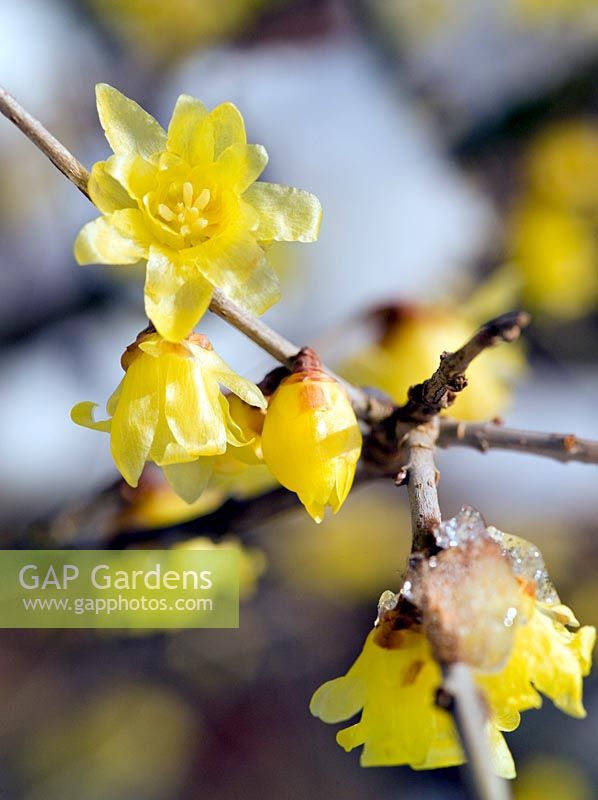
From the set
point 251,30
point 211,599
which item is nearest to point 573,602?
point 211,599

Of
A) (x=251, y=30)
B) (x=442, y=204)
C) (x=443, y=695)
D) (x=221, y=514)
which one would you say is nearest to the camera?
(x=443, y=695)

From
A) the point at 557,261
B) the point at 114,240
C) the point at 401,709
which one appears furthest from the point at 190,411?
the point at 557,261

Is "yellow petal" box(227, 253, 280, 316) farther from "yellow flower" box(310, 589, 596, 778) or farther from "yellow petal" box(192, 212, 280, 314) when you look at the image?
"yellow flower" box(310, 589, 596, 778)

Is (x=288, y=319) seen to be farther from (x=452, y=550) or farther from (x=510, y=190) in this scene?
(x=452, y=550)

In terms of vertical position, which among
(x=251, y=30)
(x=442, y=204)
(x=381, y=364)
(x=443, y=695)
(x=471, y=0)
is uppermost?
(x=471, y=0)

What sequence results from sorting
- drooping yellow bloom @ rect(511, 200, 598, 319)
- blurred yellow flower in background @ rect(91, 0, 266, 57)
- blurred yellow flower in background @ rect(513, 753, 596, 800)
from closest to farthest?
blurred yellow flower in background @ rect(513, 753, 596, 800)
blurred yellow flower in background @ rect(91, 0, 266, 57)
drooping yellow bloom @ rect(511, 200, 598, 319)

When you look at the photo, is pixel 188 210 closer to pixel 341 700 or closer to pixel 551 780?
pixel 341 700
